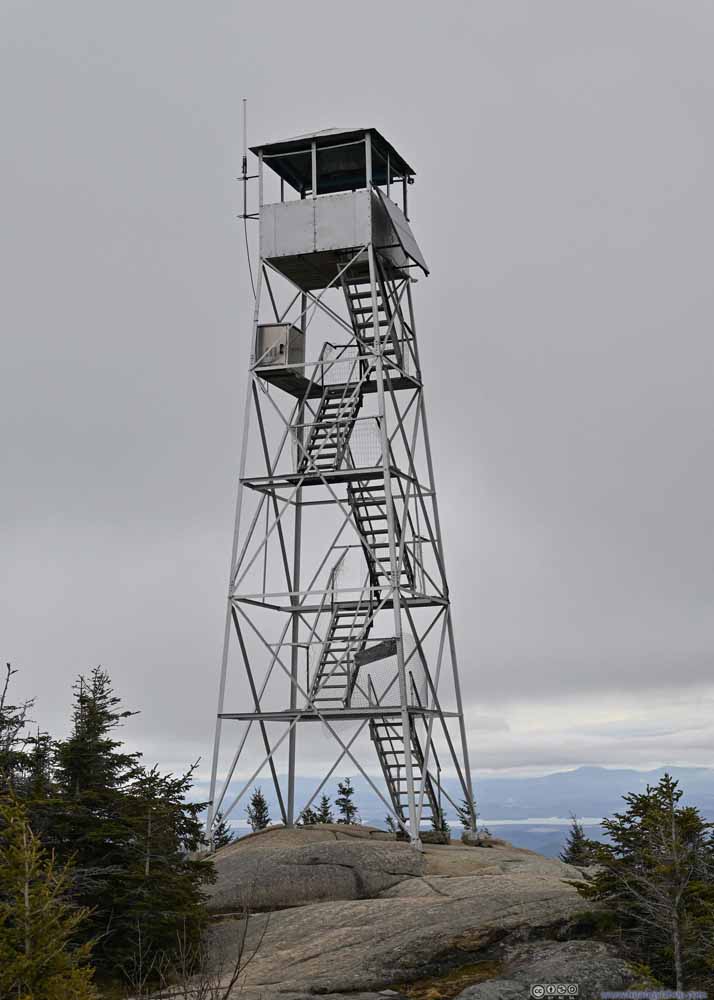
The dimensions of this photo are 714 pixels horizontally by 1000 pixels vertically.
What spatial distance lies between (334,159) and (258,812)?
3800 cm

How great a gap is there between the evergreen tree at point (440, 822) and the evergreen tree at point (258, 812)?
1262 inches

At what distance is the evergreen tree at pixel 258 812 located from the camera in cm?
6197

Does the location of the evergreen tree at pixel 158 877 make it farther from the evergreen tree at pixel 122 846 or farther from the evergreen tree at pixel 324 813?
the evergreen tree at pixel 324 813

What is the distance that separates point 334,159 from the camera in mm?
33969

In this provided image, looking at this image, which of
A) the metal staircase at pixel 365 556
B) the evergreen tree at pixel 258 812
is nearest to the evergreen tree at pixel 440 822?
the metal staircase at pixel 365 556

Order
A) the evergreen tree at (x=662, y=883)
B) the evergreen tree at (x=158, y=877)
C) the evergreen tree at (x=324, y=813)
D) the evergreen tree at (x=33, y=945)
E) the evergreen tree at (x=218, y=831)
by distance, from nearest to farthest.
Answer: the evergreen tree at (x=33, y=945) < the evergreen tree at (x=662, y=883) < the evergreen tree at (x=158, y=877) < the evergreen tree at (x=218, y=831) < the evergreen tree at (x=324, y=813)

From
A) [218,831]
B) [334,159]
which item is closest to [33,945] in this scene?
[218,831]

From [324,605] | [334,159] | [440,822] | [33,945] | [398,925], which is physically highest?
[334,159]

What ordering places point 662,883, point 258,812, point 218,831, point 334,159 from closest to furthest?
point 662,883, point 218,831, point 334,159, point 258,812

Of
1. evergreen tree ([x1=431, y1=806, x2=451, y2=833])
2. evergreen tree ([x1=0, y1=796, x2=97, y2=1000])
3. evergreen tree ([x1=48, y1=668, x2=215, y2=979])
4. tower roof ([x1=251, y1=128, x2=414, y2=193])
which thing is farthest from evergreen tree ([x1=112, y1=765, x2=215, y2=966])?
tower roof ([x1=251, y1=128, x2=414, y2=193])

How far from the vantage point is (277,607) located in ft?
105

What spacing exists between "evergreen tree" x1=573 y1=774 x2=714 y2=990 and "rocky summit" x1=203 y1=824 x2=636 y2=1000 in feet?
2.17

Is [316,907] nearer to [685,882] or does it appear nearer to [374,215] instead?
[685,882]

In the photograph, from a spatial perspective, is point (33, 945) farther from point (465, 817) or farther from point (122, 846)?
point (465, 817)
